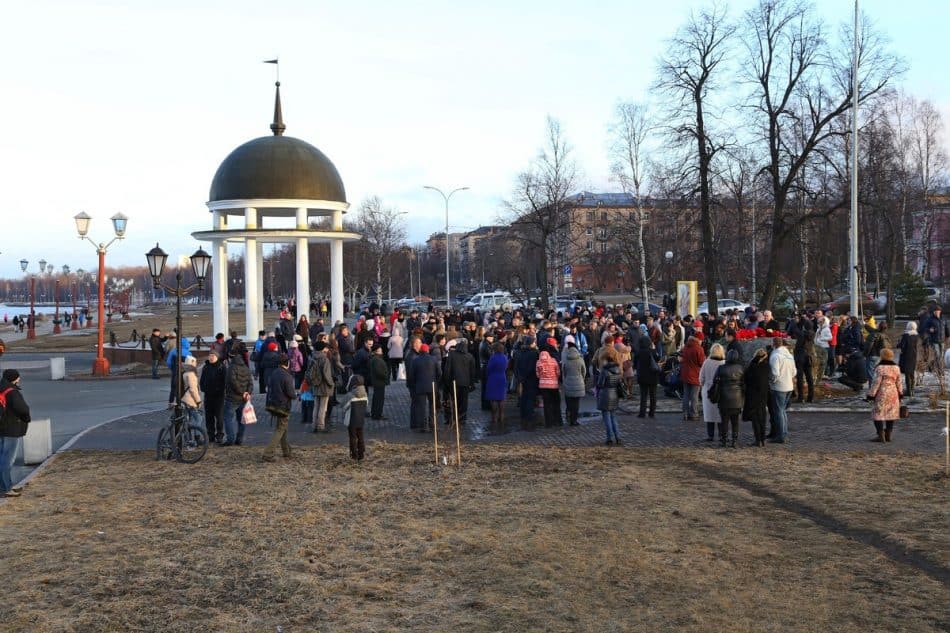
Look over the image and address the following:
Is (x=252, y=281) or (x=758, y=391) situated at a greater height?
(x=252, y=281)

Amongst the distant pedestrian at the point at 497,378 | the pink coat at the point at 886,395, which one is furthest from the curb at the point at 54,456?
the pink coat at the point at 886,395

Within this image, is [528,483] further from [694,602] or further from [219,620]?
[219,620]

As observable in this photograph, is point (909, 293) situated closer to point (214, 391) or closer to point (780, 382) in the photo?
point (780, 382)

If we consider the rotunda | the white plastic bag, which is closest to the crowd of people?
the white plastic bag

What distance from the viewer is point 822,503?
1085cm

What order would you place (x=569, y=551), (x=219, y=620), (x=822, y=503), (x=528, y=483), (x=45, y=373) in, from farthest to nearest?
1. (x=45, y=373)
2. (x=528, y=483)
3. (x=822, y=503)
4. (x=569, y=551)
5. (x=219, y=620)

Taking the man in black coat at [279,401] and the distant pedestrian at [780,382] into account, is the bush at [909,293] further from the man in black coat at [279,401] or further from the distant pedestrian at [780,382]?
the man in black coat at [279,401]

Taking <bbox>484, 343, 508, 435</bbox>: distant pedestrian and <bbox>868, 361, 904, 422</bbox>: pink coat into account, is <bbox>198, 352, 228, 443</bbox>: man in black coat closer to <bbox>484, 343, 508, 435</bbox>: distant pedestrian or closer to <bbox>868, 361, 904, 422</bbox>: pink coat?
<bbox>484, 343, 508, 435</bbox>: distant pedestrian

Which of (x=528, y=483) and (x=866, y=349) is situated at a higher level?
(x=866, y=349)

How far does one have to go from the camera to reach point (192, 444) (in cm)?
1428

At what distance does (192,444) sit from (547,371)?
648 cm

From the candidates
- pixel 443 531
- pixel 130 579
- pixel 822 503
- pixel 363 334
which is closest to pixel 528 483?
pixel 443 531

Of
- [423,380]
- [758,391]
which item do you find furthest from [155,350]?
[758,391]

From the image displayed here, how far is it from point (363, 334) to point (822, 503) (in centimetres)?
1351
